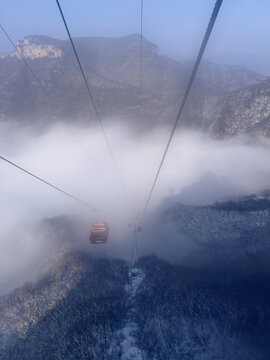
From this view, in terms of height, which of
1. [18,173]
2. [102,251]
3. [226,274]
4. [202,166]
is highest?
[18,173]

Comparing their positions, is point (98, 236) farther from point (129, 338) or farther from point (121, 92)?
point (121, 92)

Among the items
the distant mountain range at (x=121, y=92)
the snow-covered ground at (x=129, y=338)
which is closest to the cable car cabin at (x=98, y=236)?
the snow-covered ground at (x=129, y=338)

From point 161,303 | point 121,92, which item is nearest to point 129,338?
point 161,303

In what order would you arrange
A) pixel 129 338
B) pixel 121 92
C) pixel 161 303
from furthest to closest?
pixel 121 92 → pixel 161 303 → pixel 129 338

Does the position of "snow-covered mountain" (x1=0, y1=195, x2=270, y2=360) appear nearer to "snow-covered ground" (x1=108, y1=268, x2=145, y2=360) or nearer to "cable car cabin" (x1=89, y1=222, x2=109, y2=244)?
"snow-covered ground" (x1=108, y1=268, x2=145, y2=360)

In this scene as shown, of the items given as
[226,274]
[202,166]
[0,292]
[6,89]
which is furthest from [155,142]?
[6,89]

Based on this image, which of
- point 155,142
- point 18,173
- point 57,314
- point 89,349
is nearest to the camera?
point 89,349

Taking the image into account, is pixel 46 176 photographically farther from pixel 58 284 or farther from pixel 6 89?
pixel 6 89

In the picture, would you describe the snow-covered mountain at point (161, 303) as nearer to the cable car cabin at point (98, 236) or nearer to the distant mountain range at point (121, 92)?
the cable car cabin at point (98, 236)
